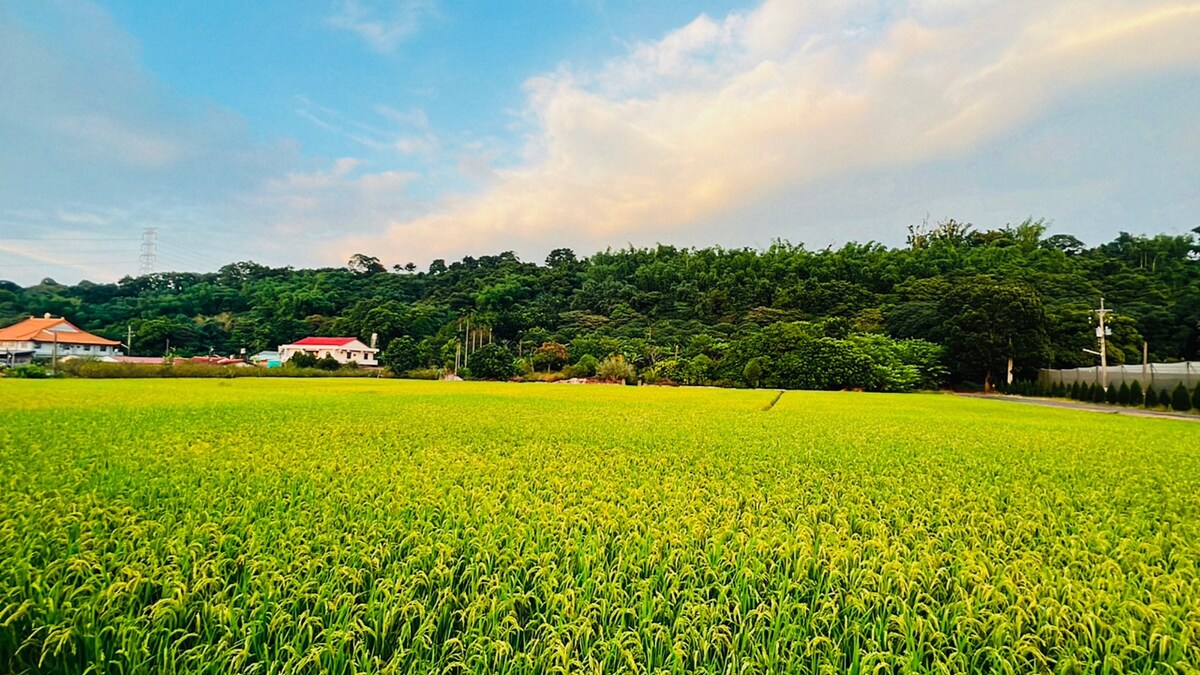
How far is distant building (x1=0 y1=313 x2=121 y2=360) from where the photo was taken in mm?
48656

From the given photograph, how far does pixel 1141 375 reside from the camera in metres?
29.0

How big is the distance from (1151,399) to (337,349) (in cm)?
6099

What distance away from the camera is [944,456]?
8.48m

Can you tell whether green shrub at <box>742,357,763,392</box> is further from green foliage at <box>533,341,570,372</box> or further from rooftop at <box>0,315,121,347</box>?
rooftop at <box>0,315,121,347</box>

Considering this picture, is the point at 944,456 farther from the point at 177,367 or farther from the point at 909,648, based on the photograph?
the point at 177,367

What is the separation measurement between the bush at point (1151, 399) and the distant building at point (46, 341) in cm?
6949

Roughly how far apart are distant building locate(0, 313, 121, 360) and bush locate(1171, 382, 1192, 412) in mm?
69497

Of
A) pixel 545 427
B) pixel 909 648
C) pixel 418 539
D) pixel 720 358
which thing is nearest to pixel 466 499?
pixel 418 539

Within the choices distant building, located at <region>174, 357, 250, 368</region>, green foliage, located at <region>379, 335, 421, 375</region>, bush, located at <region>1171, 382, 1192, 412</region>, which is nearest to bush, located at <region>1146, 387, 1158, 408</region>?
bush, located at <region>1171, 382, 1192, 412</region>

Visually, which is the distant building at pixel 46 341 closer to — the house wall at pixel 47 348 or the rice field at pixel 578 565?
the house wall at pixel 47 348

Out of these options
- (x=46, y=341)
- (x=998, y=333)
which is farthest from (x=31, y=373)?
(x=998, y=333)

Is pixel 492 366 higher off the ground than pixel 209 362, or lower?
higher

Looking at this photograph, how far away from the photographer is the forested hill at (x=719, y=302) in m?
40.1

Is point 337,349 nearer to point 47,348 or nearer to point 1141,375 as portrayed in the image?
point 47,348
